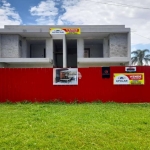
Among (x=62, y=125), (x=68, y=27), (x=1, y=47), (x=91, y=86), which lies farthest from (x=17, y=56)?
(x=62, y=125)

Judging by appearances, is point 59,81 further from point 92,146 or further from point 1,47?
point 1,47

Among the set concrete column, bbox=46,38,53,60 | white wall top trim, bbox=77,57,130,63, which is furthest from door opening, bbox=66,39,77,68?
white wall top trim, bbox=77,57,130,63

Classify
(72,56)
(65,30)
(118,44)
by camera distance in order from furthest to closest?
(72,56), (118,44), (65,30)

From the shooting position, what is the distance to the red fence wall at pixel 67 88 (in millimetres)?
11664

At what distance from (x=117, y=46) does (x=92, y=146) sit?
19.9 meters

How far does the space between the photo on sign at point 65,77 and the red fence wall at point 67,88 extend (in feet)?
0.69

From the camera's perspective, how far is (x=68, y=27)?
23656 millimetres

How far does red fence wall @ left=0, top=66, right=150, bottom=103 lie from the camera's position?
38.3 ft

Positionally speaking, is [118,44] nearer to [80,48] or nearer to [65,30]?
[80,48]

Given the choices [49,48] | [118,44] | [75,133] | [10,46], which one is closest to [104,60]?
[118,44]

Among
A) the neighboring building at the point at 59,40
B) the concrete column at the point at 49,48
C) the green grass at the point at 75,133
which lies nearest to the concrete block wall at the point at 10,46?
the neighboring building at the point at 59,40

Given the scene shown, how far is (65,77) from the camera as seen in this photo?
1178cm

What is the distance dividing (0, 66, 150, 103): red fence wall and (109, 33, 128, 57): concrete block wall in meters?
12.2

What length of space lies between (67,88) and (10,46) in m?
13.6
